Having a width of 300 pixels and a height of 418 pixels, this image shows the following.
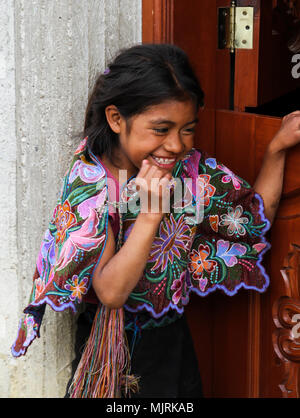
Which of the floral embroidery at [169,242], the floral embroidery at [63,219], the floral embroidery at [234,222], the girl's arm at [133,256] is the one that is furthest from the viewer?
the floral embroidery at [234,222]

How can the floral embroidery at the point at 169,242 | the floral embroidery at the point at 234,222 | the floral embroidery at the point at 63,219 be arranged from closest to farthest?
1. the floral embroidery at the point at 63,219
2. the floral embroidery at the point at 169,242
3. the floral embroidery at the point at 234,222

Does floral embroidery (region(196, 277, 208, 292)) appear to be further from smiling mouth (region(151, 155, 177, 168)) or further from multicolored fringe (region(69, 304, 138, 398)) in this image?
smiling mouth (region(151, 155, 177, 168))

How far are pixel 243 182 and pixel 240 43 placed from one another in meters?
0.42

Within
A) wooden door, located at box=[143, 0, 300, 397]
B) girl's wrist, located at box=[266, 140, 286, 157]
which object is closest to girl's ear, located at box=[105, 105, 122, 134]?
wooden door, located at box=[143, 0, 300, 397]

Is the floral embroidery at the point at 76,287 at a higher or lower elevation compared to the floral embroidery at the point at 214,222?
lower

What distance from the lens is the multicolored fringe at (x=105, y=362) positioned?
184 cm

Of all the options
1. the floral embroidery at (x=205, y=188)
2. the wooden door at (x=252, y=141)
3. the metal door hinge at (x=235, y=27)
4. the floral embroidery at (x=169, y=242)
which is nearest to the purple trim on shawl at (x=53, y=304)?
the floral embroidery at (x=169, y=242)

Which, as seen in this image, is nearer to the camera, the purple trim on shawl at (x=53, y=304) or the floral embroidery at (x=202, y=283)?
the purple trim on shawl at (x=53, y=304)

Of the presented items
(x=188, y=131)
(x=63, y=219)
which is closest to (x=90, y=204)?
(x=63, y=219)

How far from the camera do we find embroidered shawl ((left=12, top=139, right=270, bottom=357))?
5.70 ft

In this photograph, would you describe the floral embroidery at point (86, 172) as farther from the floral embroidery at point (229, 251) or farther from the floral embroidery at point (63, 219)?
the floral embroidery at point (229, 251)

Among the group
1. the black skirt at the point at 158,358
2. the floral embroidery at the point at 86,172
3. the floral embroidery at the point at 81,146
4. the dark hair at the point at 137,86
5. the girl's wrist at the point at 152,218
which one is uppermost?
the dark hair at the point at 137,86

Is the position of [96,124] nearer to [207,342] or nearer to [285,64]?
[285,64]

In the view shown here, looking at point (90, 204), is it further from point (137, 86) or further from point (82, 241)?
point (137, 86)
